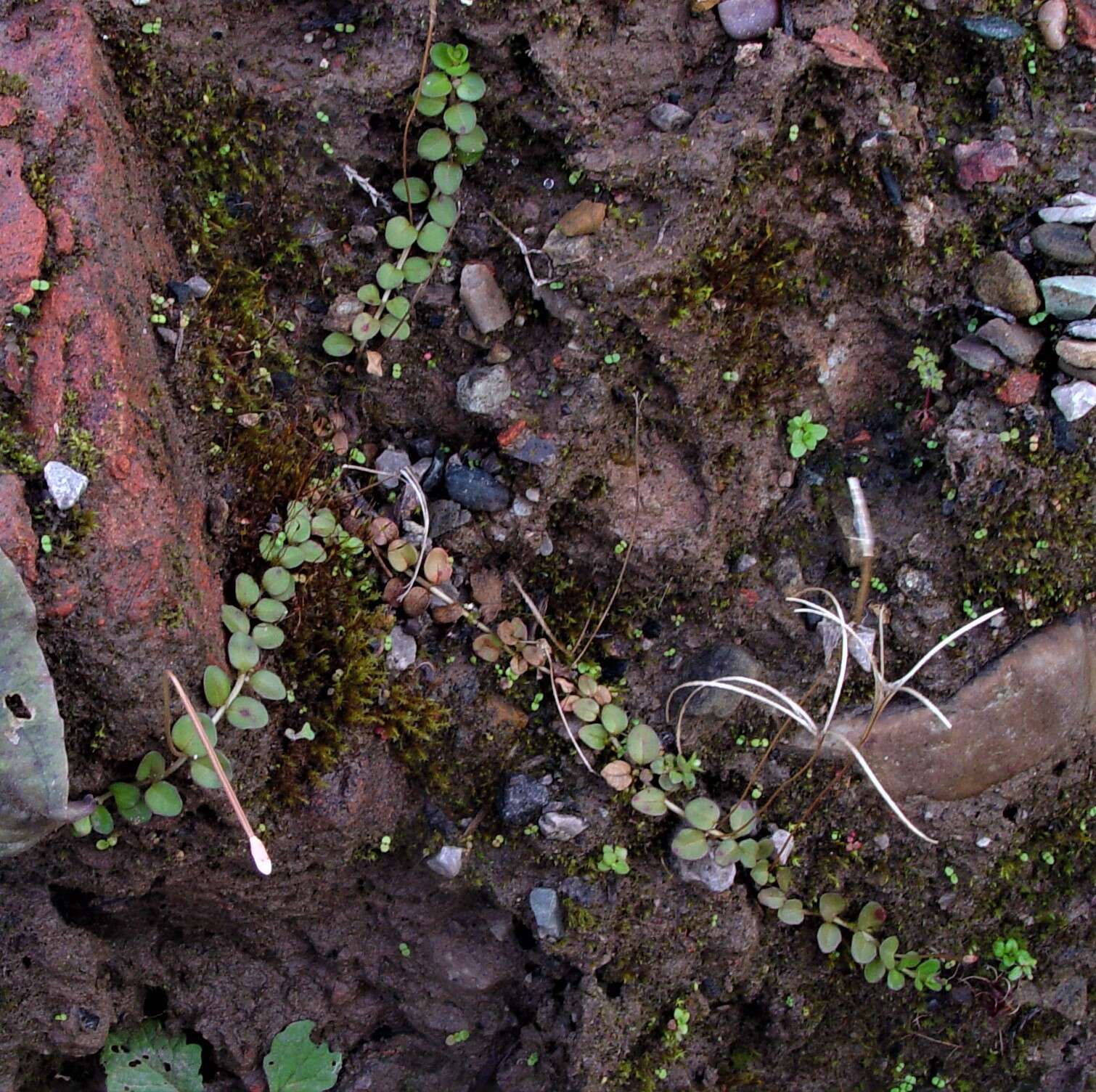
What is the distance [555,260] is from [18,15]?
1336mm

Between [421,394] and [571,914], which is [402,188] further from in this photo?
[571,914]

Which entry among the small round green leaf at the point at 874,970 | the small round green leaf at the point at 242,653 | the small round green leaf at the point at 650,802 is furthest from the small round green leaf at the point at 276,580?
the small round green leaf at the point at 874,970

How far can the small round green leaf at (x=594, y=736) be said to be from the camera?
2922 mm

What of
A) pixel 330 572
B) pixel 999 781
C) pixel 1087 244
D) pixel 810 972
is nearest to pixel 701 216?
pixel 1087 244

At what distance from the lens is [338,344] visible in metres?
2.82

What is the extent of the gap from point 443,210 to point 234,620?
1172 mm

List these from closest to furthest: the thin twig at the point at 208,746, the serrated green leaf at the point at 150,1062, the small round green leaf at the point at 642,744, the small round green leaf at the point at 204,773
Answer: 1. the thin twig at the point at 208,746
2. the small round green leaf at the point at 204,773
3. the small round green leaf at the point at 642,744
4. the serrated green leaf at the point at 150,1062

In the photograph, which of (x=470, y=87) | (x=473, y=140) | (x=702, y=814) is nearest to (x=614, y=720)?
(x=702, y=814)

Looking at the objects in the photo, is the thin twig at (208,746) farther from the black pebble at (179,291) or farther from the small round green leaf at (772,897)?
the small round green leaf at (772,897)

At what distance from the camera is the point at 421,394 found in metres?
2.90

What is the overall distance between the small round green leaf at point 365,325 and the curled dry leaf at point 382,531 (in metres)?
0.49

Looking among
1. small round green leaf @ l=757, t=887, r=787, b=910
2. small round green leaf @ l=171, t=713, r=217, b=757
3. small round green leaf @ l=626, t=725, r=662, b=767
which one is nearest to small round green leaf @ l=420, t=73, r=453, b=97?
small round green leaf @ l=171, t=713, r=217, b=757

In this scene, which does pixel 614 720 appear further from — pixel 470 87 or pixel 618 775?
pixel 470 87

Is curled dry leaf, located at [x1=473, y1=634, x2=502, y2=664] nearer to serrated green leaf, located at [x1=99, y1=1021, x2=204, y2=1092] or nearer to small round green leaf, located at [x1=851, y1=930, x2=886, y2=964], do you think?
small round green leaf, located at [x1=851, y1=930, x2=886, y2=964]
